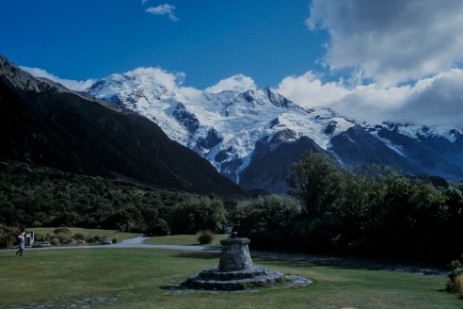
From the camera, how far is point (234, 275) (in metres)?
19.4

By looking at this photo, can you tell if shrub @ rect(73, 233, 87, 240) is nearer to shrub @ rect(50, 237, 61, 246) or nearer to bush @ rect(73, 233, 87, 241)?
bush @ rect(73, 233, 87, 241)

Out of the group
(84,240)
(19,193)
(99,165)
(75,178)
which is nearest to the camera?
(84,240)

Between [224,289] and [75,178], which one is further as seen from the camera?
[75,178]

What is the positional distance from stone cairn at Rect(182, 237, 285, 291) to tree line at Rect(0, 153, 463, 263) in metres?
19.3

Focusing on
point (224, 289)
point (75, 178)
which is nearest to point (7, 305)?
point (224, 289)

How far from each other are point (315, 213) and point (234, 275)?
32923 millimetres

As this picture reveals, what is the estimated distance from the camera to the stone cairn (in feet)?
61.2

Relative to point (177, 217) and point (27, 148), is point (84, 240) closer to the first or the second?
point (177, 217)

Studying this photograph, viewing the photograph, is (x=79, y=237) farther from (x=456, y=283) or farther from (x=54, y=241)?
(x=456, y=283)

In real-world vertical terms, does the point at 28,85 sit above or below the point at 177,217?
above

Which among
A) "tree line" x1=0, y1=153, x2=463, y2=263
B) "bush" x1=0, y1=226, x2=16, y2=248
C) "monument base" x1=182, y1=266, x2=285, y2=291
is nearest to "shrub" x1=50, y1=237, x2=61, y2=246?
"bush" x1=0, y1=226, x2=16, y2=248

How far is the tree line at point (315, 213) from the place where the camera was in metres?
35.1

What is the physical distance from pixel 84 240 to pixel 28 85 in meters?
157

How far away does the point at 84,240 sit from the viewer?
180ft
